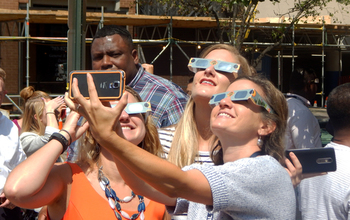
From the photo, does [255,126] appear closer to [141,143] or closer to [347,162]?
[141,143]

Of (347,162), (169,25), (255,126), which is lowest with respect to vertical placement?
(347,162)

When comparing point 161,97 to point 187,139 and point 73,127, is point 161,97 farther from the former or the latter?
point 73,127

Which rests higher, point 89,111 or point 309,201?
point 89,111

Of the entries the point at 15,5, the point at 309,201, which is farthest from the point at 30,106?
the point at 15,5

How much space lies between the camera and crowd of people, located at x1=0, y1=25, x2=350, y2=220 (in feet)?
5.08

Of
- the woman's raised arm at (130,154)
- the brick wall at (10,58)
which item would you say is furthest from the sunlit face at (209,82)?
the brick wall at (10,58)

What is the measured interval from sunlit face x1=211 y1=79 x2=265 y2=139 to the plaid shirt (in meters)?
1.26

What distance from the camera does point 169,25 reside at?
1312 cm

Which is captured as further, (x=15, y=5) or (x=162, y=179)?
(x=15, y=5)

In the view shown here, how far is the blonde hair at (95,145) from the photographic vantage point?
94.0 inches

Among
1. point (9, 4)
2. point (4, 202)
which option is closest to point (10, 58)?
point (9, 4)

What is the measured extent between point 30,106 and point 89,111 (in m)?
4.06

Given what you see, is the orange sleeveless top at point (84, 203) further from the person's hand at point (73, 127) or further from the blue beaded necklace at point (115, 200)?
the person's hand at point (73, 127)

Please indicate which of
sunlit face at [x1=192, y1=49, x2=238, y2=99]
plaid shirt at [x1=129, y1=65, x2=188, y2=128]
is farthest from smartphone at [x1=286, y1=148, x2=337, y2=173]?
plaid shirt at [x1=129, y1=65, x2=188, y2=128]
